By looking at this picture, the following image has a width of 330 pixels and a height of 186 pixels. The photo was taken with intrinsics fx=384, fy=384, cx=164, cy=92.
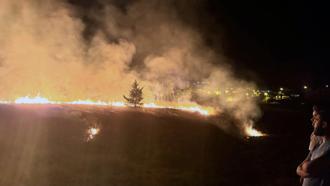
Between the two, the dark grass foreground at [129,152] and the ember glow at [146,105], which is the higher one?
the ember glow at [146,105]

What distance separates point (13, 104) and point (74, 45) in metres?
6.88

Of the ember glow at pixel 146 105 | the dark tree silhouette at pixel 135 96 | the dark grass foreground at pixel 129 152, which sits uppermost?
the dark tree silhouette at pixel 135 96

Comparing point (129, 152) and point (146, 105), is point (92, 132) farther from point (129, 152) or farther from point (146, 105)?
point (146, 105)

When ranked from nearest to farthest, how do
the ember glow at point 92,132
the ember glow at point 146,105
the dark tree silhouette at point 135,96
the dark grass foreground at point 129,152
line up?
the dark grass foreground at point 129,152
the ember glow at point 92,132
the ember glow at point 146,105
the dark tree silhouette at point 135,96

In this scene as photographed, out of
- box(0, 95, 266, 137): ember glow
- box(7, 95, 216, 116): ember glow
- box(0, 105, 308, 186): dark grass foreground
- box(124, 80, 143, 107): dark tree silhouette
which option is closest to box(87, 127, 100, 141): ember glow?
box(0, 95, 266, 137): ember glow

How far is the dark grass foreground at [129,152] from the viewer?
447 inches

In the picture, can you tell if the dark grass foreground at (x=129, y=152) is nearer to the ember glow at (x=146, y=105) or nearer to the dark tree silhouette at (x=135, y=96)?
the ember glow at (x=146, y=105)

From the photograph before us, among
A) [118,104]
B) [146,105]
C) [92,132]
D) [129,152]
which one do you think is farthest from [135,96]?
[129,152]

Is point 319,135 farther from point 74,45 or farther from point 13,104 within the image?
point 74,45

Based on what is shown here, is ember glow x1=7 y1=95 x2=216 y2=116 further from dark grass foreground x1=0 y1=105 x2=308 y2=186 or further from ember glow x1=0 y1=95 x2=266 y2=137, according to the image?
dark grass foreground x1=0 y1=105 x2=308 y2=186

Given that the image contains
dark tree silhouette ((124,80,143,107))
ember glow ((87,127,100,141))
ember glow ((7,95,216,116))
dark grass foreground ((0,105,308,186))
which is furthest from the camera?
dark tree silhouette ((124,80,143,107))

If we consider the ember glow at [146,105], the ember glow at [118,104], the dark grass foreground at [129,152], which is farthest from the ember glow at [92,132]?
the ember glow at [118,104]

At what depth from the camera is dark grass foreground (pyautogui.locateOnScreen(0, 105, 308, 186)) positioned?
11.4m

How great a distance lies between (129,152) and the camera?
1464 centimetres
